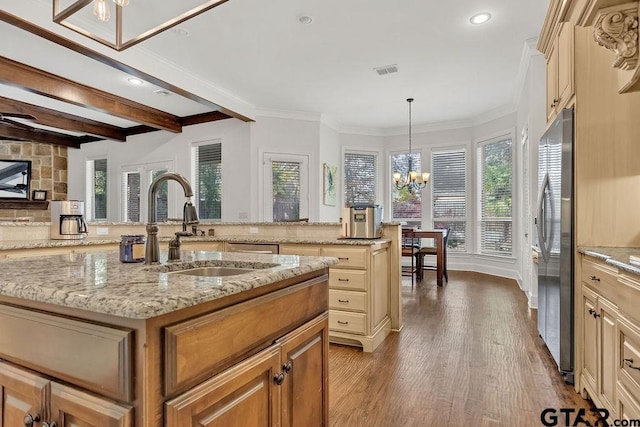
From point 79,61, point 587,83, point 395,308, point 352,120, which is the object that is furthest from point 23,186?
point 587,83

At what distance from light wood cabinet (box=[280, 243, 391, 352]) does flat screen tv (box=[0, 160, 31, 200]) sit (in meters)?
6.44

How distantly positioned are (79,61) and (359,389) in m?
4.31

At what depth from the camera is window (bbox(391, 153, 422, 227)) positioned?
719cm

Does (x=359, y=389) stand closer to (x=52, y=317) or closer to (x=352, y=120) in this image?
(x=52, y=317)

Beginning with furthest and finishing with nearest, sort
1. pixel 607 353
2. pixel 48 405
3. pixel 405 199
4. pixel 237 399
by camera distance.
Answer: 1. pixel 405 199
2. pixel 607 353
3. pixel 237 399
4. pixel 48 405

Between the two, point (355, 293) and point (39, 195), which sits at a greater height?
point (39, 195)

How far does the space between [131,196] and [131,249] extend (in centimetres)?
615

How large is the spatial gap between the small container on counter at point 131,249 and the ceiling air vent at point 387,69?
376 centimetres

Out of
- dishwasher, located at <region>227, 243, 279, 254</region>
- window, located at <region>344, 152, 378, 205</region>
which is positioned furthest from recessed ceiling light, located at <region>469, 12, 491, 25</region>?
window, located at <region>344, 152, 378, 205</region>

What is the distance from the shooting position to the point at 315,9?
3.10 meters

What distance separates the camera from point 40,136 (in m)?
6.51

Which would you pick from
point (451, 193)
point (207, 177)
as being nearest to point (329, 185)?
point (207, 177)

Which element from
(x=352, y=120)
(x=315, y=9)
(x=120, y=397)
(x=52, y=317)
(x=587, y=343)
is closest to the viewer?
(x=120, y=397)

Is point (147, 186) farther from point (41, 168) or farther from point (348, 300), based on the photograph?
point (348, 300)
